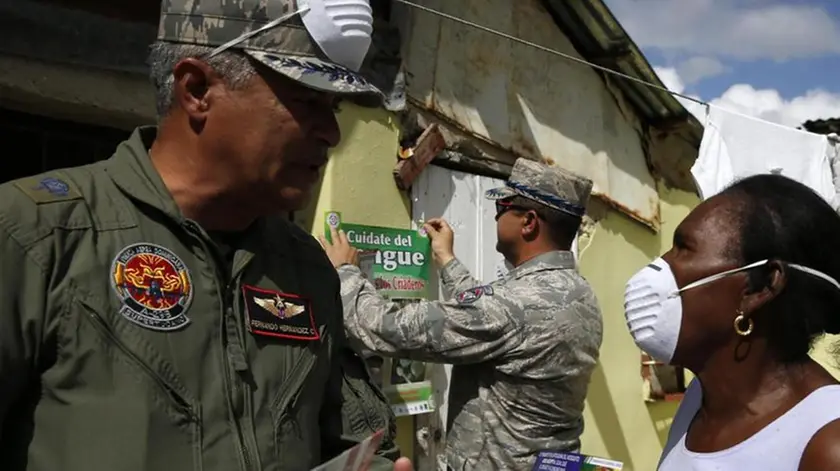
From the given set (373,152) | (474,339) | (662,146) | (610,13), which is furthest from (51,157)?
(662,146)

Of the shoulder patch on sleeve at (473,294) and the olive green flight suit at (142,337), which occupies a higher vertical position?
the shoulder patch on sleeve at (473,294)

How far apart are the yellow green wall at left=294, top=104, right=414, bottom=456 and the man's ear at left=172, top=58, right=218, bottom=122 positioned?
181 centimetres

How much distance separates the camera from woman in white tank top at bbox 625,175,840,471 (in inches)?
70.2

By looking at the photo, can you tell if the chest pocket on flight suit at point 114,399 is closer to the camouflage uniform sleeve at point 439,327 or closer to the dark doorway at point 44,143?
the camouflage uniform sleeve at point 439,327

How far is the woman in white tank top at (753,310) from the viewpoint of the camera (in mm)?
1782

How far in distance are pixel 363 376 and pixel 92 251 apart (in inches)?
28.0

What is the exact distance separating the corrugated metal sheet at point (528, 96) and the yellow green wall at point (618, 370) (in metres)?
0.14

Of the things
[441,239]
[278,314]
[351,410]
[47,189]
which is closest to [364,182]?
[441,239]

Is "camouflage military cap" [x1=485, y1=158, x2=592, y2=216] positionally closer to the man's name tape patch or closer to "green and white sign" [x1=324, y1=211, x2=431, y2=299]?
"green and white sign" [x1=324, y1=211, x2=431, y2=299]

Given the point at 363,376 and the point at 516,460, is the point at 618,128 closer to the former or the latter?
the point at 516,460

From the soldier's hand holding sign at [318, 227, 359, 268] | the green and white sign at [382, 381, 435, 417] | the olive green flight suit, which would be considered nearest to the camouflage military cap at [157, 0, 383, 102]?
the olive green flight suit

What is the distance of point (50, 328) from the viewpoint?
4.47ft

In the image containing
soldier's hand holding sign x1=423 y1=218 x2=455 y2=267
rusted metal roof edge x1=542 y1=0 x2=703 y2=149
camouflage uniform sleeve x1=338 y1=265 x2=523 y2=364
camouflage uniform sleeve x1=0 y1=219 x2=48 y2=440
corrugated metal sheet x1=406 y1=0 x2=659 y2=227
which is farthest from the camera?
rusted metal roof edge x1=542 y1=0 x2=703 y2=149

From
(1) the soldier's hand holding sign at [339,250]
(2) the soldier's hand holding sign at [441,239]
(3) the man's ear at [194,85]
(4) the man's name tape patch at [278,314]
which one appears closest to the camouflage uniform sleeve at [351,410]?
(4) the man's name tape patch at [278,314]
